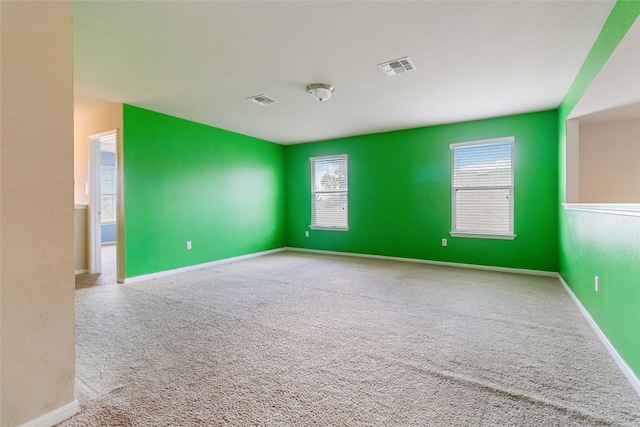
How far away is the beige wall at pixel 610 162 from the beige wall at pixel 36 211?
199 inches

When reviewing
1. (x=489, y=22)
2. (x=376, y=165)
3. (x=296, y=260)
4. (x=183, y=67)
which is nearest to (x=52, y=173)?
(x=183, y=67)

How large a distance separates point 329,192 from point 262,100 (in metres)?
2.77

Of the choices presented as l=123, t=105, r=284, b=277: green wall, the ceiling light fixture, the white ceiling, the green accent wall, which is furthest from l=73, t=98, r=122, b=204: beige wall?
the green accent wall

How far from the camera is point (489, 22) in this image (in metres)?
2.12

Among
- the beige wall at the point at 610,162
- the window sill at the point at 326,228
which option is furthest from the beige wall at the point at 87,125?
the beige wall at the point at 610,162

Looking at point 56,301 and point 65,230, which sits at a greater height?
point 65,230

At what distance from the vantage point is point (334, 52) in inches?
101

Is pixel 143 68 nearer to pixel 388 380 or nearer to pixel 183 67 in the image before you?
pixel 183 67

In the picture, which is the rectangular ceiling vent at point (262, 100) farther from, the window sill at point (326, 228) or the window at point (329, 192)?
the window sill at point (326, 228)

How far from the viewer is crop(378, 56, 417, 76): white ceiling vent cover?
2699mm

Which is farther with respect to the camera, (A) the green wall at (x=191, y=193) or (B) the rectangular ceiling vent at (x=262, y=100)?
(A) the green wall at (x=191, y=193)

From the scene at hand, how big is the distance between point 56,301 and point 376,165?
497cm

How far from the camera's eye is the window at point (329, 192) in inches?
239

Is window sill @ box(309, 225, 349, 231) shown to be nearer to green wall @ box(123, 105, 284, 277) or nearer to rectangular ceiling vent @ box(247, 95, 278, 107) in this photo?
green wall @ box(123, 105, 284, 277)
